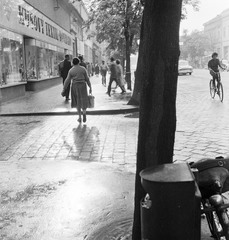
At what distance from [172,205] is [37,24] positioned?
22795 mm

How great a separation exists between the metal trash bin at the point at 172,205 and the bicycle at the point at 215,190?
0.17m

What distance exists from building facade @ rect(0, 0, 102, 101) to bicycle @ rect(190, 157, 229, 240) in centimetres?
1458

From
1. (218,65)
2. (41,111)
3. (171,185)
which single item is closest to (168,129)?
(171,185)

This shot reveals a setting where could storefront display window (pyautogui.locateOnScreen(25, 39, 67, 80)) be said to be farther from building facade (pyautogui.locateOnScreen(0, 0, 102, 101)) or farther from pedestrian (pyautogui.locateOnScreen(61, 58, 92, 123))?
pedestrian (pyautogui.locateOnScreen(61, 58, 92, 123))

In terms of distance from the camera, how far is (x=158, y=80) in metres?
3.00

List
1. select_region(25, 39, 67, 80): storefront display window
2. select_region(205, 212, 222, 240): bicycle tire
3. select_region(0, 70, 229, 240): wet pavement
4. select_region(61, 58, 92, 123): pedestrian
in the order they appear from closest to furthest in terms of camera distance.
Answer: select_region(205, 212, 222, 240): bicycle tire
select_region(0, 70, 229, 240): wet pavement
select_region(61, 58, 92, 123): pedestrian
select_region(25, 39, 67, 80): storefront display window

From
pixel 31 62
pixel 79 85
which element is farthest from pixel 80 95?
pixel 31 62

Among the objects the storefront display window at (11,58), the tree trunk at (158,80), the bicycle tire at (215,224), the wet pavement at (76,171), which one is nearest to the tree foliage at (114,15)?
the storefront display window at (11,58)

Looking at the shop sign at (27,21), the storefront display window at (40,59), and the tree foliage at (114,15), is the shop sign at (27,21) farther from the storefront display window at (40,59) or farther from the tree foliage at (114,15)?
the tree foliage at (114,15)

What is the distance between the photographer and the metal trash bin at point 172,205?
91.0 inches

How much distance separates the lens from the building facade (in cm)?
1720

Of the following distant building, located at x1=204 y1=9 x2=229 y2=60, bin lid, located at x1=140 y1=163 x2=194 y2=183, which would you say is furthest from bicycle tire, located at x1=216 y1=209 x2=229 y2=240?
distant building, located at x1=204 y1=9 x2=229 y2=60

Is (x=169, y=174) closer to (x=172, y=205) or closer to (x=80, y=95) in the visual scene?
(x=172, y=205)

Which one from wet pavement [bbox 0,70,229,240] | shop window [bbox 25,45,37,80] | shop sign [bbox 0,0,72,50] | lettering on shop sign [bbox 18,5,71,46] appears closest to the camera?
wet pavement [bbox 0,70,229,240]
